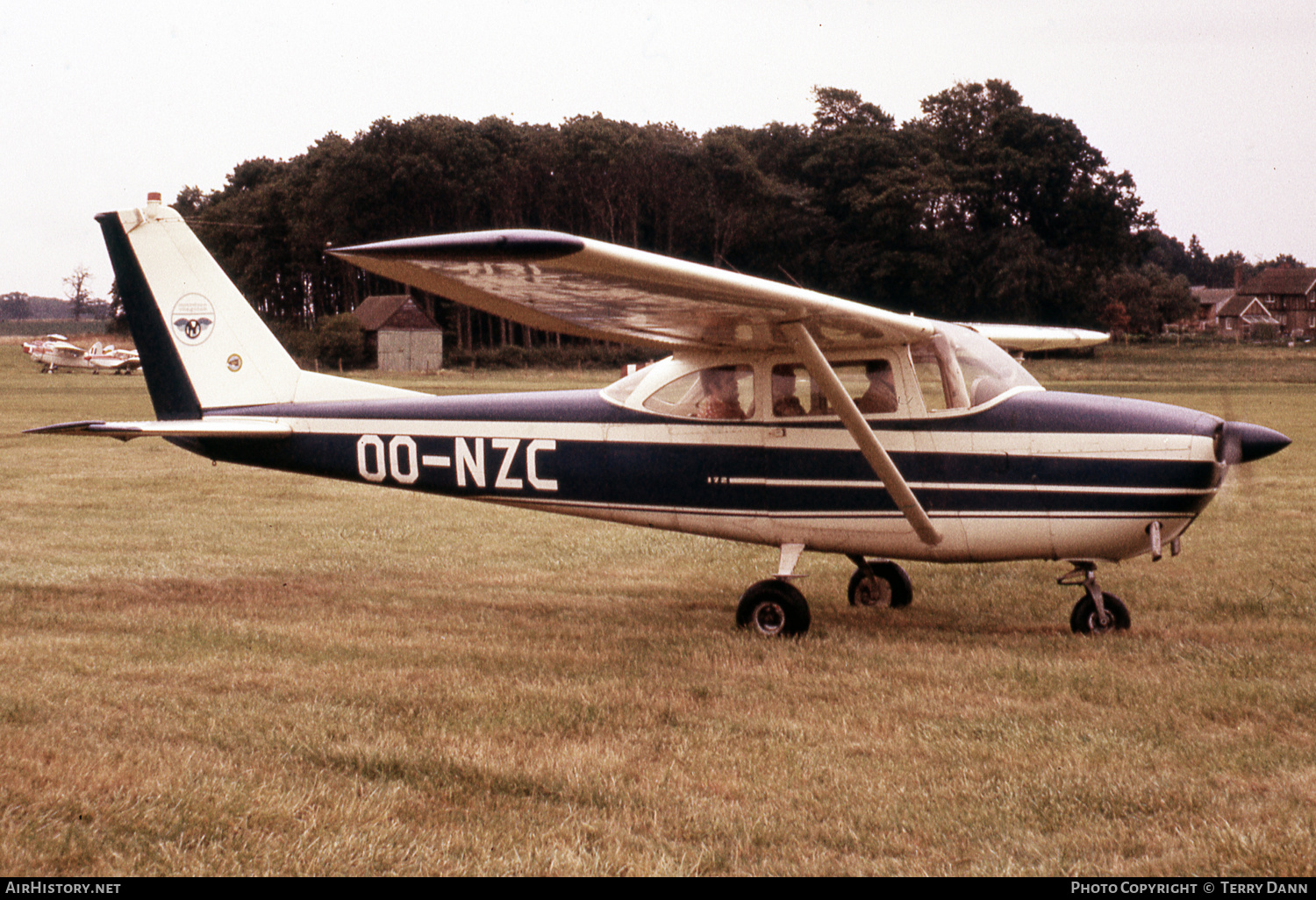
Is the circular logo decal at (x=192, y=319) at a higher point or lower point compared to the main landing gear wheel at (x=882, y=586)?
higher

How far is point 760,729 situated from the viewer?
5281 mm

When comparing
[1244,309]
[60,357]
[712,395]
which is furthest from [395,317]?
[1244,309]

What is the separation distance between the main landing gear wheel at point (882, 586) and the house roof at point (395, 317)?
6332cm

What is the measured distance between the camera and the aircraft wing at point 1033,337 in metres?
9.56

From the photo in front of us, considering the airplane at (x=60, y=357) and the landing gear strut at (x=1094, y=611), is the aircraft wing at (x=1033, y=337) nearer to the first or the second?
the landing gear strut at (x=1094, y=611)

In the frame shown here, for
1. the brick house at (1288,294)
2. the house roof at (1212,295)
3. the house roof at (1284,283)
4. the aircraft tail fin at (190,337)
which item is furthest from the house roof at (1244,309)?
the aircraft tail fin at (190,337)

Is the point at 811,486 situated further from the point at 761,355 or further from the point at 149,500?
the point at 149,500

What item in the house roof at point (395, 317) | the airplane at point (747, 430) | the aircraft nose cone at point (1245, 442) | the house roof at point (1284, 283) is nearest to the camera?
the aircraft nose cone at point (1245, 442)

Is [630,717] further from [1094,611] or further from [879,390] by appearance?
[1094,611]

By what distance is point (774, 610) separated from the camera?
7.44m

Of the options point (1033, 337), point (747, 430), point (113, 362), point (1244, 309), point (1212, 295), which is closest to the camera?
point (747, 430)

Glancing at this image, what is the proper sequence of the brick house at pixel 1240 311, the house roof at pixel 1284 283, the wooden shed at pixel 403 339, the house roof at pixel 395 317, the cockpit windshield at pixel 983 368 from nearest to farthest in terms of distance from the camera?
1. the cockpit windshield at pixel 983 368
2. the wooden shed at pixel 403 339
3. the house roof at pixel 395 317
4. the house roof at pixel 1284 283
5. the brick house at pixel 1240 311

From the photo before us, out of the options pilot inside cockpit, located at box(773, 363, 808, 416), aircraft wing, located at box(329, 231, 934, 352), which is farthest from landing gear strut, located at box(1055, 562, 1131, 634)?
pilot inside cockpit, located at box(773, 363, 808, 416)

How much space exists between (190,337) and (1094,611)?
7171 millimetres
